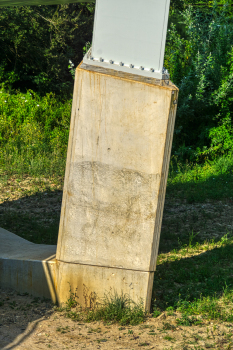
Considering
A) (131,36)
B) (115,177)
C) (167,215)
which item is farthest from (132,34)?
(167,215)

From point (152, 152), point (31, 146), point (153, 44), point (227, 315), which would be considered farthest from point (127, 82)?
point (31, 146)

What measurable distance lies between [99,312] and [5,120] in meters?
8.51

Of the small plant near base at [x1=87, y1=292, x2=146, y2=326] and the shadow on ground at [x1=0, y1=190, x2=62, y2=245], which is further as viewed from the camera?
the shadow on ground at [x1=0, y1=190, x2=62, y2=245]

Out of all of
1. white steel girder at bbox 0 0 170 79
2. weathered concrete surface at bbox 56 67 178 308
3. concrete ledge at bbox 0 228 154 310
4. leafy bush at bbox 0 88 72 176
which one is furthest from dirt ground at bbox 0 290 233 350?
leafy bush at bbox 0 88 72 176

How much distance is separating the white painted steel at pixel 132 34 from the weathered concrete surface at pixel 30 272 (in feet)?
6.71

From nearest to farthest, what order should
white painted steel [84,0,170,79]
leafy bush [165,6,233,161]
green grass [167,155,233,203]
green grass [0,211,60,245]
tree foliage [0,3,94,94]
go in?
white painted steel [84,0,170,79] < green grass [0,211,60,245] < green grass [167,155,233,203] < leafy bush [165,6,233,161] < tree foliage [0,3,94,94]

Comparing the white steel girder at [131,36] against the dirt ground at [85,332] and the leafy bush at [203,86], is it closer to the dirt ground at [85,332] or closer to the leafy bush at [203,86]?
the dirt ground at [85,332]

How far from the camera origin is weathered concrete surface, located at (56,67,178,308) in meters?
3.30

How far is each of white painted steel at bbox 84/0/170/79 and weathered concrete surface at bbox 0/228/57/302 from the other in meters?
2.05

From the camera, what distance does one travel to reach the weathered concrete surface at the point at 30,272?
3.73 m

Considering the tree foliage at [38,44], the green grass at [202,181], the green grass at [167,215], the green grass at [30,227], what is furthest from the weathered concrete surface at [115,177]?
the tree foliage at [38,44]

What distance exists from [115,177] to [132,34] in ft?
4.21

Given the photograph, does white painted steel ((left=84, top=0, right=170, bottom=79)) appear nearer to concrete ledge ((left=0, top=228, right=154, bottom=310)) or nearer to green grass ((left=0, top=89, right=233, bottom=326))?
concrete ledge ((left=0, top=228, right=154, bottom=310))

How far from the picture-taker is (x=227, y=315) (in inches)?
141
